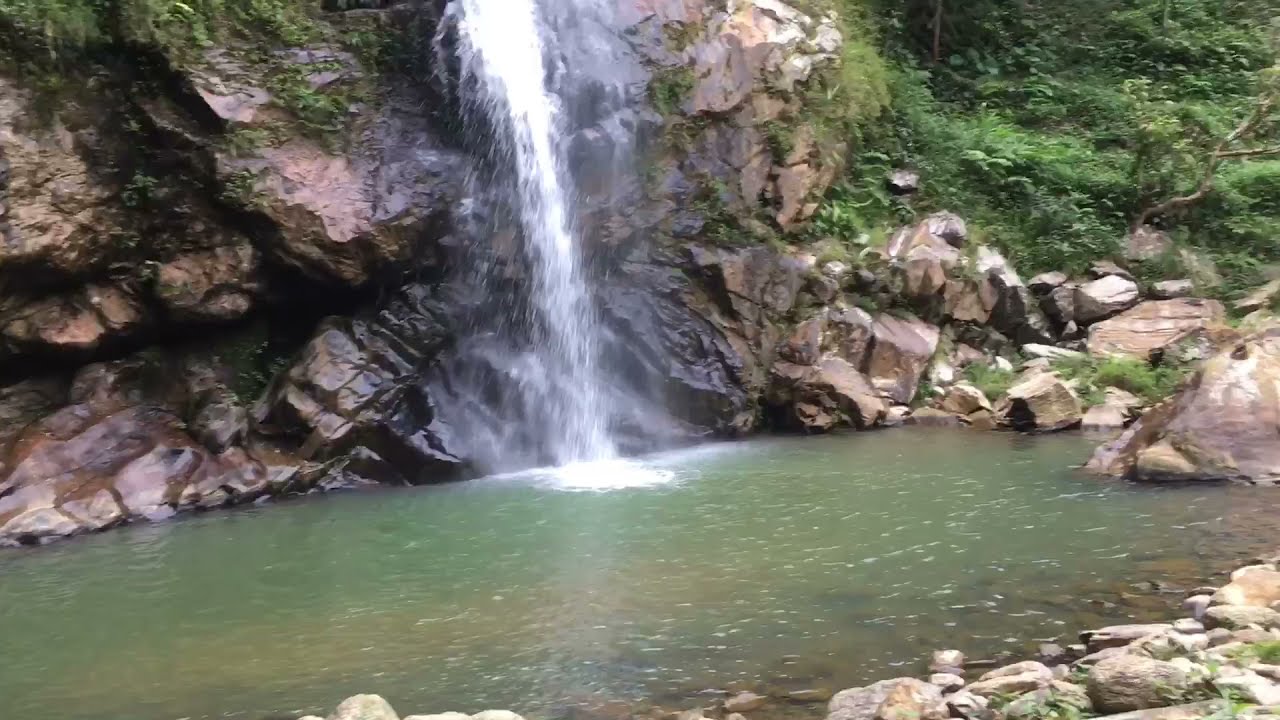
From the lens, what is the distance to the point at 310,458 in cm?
1146

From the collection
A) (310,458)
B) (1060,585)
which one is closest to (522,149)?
(310,458)

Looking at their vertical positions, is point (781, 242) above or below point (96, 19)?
below

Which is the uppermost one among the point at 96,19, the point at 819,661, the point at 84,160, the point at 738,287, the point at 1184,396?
the point at 96,19

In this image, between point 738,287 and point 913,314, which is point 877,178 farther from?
point 738,287

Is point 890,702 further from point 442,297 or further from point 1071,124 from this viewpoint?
point 1071,124

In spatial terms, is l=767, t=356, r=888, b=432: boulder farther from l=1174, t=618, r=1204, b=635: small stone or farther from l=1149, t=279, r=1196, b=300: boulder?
l=1174, t=618, r=1204, b=635: small stone

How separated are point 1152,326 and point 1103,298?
91 cm

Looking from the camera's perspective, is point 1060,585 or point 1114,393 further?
point 1114,393

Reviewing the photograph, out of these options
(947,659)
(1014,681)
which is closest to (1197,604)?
(947,659)

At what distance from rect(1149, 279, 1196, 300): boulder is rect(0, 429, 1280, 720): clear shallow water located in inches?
259

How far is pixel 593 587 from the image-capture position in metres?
6.78

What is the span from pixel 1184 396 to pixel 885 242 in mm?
6622

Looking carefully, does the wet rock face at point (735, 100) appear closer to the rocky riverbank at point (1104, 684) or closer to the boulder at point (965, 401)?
the boulder at point (965, 401)

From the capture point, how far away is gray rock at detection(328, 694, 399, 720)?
4348mm
